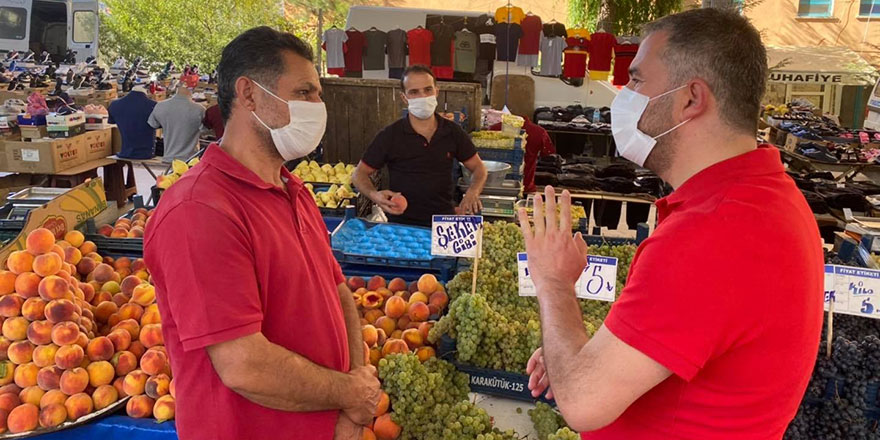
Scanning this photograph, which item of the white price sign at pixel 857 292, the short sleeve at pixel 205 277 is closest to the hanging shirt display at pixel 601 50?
the white price sign at pixel 857 292

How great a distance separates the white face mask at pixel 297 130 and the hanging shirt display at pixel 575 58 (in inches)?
365

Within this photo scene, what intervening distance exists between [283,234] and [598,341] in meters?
0.81

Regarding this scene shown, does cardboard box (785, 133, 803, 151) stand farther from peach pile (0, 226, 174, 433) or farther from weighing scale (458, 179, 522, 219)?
peach pile (0, 226, 174, 433)

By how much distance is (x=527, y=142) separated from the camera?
249 inches

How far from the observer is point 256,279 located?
1400 mm

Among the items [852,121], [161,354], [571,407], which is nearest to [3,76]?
[161,354]

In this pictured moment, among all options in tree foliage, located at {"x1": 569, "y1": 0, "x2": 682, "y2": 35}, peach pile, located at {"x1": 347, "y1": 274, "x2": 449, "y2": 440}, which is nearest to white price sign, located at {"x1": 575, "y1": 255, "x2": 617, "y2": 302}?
peach pile, located at {"x1": 347, "y1": 274, "x2": 449, "y2": 440}

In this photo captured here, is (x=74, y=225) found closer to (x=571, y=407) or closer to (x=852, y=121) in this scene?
(x=571, y=407)

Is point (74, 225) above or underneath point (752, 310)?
underneath

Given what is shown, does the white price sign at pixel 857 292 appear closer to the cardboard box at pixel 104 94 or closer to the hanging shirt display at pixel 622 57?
the hanging shirt display at pixel 622 57

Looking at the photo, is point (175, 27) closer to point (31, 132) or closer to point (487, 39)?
point (487, 39)

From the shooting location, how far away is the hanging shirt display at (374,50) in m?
10.3

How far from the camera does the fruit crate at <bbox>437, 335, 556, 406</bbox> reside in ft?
7.68

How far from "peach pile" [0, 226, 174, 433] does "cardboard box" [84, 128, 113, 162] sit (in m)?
5.48
